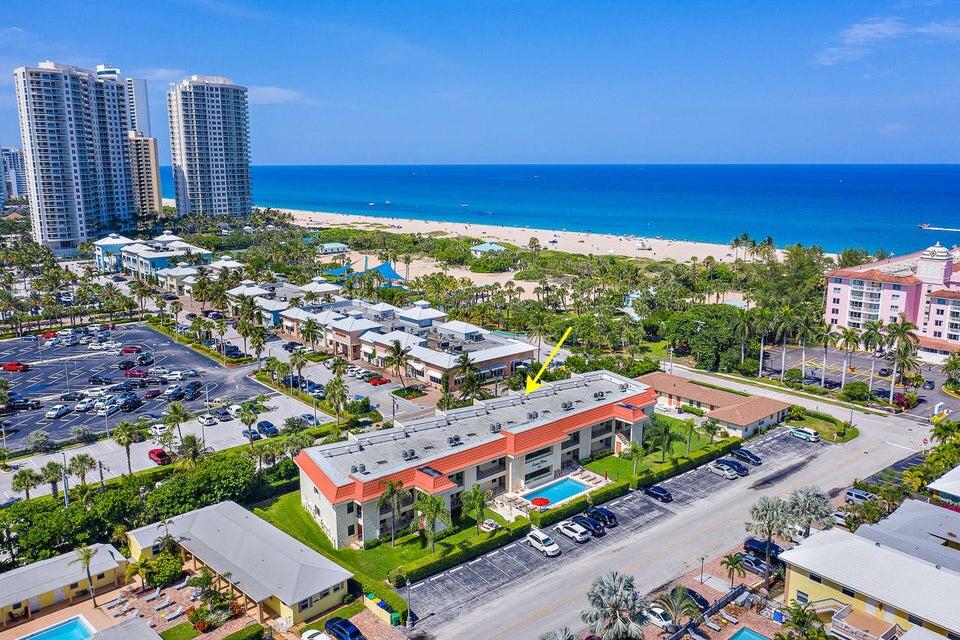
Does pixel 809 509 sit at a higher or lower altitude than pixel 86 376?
higher

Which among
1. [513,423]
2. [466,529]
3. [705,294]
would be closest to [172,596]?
[466,529]

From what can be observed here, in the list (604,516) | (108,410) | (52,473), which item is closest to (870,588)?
(604,516)

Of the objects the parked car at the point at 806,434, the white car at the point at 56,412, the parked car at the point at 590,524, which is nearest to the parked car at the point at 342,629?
the parked car at the point at 590,524

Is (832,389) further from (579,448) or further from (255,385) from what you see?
(255,385)

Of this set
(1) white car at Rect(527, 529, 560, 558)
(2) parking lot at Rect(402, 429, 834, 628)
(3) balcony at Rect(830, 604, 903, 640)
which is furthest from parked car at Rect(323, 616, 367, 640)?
(3) balcony at Rect(830, 604, 903, 640)

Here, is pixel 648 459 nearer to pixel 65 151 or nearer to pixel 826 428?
pixel 826 428

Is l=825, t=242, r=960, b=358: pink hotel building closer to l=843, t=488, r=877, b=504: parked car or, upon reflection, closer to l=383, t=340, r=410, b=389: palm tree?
l=843, t=488, r=877, b=504: parked car

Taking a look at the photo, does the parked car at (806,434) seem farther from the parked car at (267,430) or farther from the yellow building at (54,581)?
the yellow building at (54,581)

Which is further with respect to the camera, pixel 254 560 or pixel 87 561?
pixel 254 560
